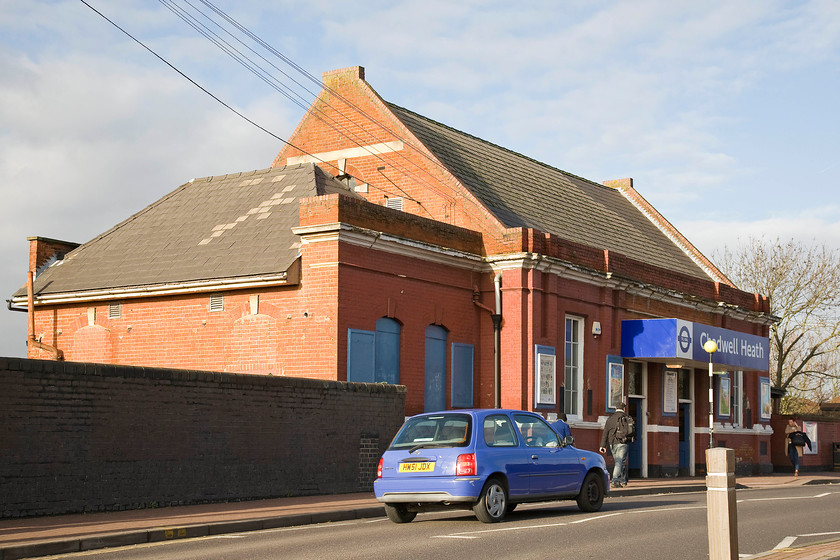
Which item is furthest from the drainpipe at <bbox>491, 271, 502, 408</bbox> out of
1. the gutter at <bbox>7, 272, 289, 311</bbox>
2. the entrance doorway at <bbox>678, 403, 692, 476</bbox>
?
the entrance doorway at <bbox>678, 403, 692, 476</bbox>

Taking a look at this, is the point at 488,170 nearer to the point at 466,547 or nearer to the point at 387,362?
the point at 387,362

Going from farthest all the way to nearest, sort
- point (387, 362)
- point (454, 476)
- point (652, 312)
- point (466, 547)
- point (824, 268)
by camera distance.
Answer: point (824, 268)
point (652, 312)
point (387, 362)
point (454, 476)
point (466, 547)

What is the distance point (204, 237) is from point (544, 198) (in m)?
10.5

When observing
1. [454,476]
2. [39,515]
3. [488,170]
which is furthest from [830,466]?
[39,515]

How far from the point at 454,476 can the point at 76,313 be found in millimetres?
15195

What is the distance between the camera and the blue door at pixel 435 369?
24.7m

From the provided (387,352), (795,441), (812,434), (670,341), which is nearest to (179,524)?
(387,352)

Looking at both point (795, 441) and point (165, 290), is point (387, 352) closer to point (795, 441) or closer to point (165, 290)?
point (165, 290)

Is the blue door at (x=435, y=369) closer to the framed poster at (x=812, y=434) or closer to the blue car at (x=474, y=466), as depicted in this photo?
the blue car at (x=474, y=466)

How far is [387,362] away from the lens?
2342 centimetres

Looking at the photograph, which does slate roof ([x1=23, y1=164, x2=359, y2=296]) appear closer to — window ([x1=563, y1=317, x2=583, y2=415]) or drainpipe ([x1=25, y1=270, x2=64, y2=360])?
drainpipe ([x1=25, y1=270, x2=64, y2=360])

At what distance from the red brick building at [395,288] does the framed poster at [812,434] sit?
26.7 ft

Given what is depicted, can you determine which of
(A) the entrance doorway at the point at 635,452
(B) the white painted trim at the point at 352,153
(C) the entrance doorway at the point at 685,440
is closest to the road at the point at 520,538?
(A) the entrance doorway at the point at 635,452

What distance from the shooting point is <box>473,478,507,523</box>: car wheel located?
14164 millimetres
